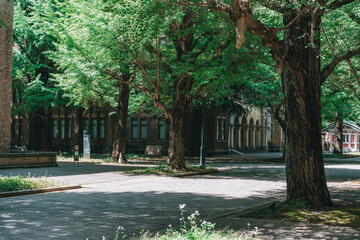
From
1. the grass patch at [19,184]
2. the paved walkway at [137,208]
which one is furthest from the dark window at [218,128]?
the grass patch at [19,184]

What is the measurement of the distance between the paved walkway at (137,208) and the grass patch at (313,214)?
1.54ft

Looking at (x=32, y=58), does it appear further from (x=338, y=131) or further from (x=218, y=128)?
(x=338, y=131)

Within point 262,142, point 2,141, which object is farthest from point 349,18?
point 262,142

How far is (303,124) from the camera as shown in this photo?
9930 mm

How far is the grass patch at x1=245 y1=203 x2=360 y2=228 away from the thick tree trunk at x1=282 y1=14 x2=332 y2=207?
1.01ft

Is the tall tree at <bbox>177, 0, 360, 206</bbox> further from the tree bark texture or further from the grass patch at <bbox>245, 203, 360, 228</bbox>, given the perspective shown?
the tree bark texture

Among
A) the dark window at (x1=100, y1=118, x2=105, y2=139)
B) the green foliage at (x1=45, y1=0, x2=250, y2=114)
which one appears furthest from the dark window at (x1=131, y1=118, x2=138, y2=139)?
the green foliage at (x1=45, y1=0, x2=250, y2=114)

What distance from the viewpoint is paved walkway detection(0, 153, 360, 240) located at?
7691 millimetres

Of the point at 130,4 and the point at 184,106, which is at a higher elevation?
the point at 130,4

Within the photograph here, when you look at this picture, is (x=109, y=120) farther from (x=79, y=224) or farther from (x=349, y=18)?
(x=79, y=224)

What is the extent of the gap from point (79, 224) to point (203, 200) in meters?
4.77

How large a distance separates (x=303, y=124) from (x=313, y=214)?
7.10 ft

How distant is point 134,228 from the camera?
8141 millimetres

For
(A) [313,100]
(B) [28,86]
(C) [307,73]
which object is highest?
(B) [28,86]
